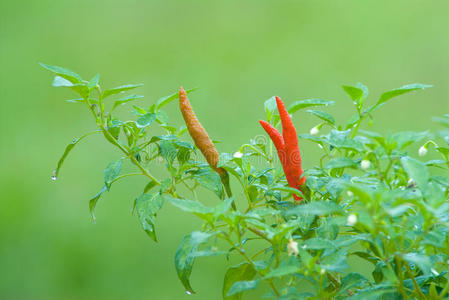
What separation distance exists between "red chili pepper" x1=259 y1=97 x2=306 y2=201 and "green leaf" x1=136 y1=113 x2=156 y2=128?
18 centimetres

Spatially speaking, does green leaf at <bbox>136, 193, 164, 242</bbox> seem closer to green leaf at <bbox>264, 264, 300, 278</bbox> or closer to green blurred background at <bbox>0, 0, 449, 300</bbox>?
green leaf at <bbox>264, 264, 300, 278</bbox>

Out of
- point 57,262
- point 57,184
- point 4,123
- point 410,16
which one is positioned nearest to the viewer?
point 57,262

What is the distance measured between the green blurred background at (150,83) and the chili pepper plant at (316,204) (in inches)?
44.9

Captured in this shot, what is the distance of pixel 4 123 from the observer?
238cm

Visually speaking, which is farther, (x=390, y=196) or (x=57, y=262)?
(x=57, y=262)

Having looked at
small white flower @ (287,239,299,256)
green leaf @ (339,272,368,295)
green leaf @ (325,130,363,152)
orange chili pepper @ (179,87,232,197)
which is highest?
orange chili pepper @ (179,87,232,197)

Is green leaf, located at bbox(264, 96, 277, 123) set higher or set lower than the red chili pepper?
higher

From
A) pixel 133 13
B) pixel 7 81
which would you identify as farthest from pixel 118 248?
pixel 133 13

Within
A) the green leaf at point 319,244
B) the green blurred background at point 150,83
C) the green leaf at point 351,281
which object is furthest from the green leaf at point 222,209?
the green blurred background at point 150,83

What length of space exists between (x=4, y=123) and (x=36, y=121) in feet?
0.48

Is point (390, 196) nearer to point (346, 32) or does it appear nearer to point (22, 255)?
point (22, 255)

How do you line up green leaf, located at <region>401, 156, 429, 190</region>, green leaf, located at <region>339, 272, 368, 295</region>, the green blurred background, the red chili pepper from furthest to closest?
the green blurred background
the red chili pepper
green leaf, located at <region>339, 272, 368, 295</region>
green leaf, located at <region>401, 156, 429, 190</region>

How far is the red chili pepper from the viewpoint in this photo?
85cm

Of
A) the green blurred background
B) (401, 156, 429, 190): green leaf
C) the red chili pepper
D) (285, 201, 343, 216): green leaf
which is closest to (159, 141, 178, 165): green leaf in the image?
the red chili pepper
